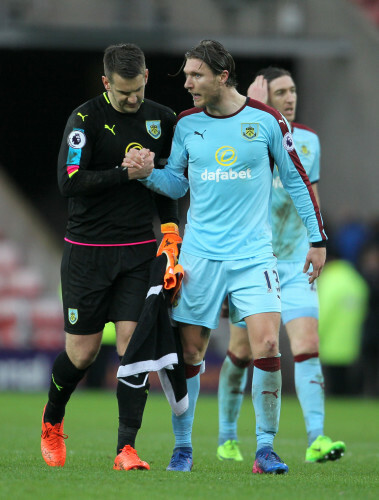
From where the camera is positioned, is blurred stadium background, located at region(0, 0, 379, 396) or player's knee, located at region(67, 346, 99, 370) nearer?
player's knee, located at region(67, 346, 99, 370)

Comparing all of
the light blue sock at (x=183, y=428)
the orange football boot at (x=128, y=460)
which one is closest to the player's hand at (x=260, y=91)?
the light blue sock at (x=183, y=428)

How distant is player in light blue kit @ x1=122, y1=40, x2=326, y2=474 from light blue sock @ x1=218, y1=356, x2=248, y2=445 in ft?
4.36

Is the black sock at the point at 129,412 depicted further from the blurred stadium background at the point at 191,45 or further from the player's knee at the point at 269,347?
the blurred stadium background at the point at 191,45

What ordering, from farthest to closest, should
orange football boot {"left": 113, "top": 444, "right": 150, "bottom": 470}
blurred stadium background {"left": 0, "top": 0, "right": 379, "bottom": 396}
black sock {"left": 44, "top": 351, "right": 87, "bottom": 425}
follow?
blurred stadium background {"left": 0, "top": 0, "right": 379, "bottom": 396} → black sock {"left": 44, "top": 351, "right": 87, "bottom": 425} → orange football boot {"left": 113, "top": 444, "right": 150, "bottom": 470}

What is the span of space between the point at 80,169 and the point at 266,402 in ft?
5.88

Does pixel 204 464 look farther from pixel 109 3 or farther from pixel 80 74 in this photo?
pixel 80 74

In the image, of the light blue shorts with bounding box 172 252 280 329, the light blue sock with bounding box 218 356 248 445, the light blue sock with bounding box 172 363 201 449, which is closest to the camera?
the light blue shorts with bounding box 172 252 280 329

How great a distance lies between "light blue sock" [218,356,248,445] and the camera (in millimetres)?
8039

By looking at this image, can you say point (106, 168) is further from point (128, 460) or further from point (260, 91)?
point (128, 460)

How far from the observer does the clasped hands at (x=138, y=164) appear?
6457 millimetres

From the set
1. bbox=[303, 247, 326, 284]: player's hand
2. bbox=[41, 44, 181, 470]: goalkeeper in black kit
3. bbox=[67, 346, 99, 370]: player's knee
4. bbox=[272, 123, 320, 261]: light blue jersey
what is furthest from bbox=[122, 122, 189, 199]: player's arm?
bbox=[272, 123, 320, 261]: light blue jersey

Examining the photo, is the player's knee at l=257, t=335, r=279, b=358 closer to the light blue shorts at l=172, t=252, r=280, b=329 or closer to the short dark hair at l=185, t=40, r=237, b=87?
the light blue shorts at l=172, t=252, r=280, b=329

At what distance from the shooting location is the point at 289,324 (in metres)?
8.07

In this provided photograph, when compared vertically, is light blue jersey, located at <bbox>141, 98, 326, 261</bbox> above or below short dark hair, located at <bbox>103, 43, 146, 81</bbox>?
below
